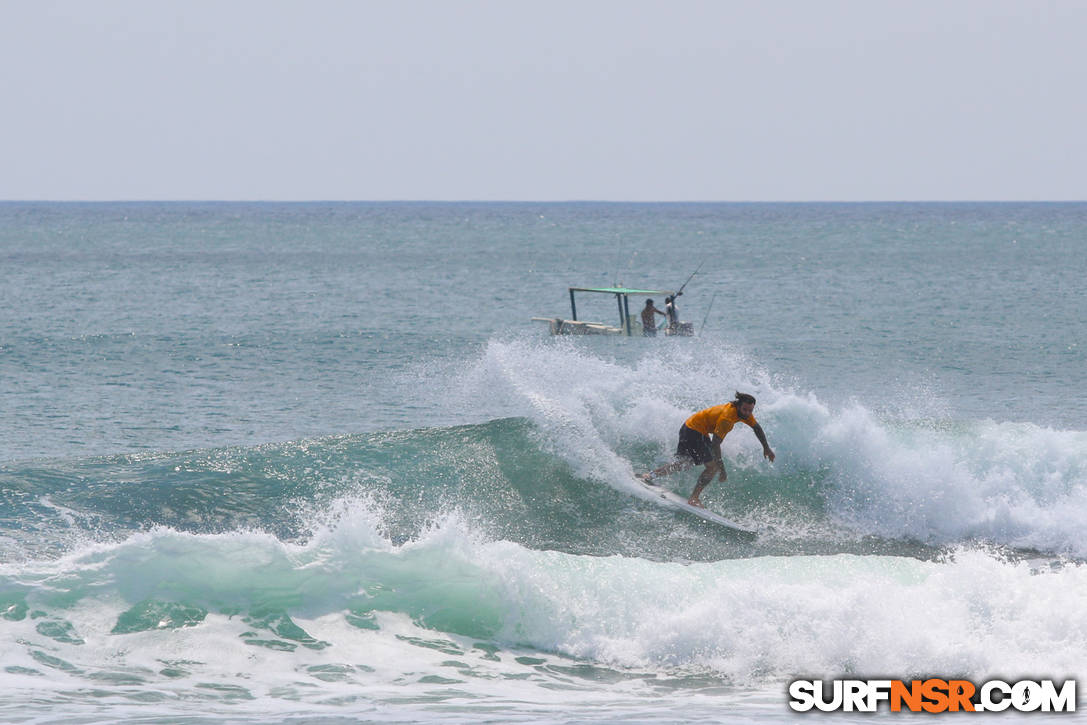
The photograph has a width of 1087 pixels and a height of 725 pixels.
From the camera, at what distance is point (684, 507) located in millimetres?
14820

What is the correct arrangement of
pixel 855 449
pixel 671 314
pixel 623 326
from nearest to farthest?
pixel 855 449, pixel 671 314, pixel 623 326

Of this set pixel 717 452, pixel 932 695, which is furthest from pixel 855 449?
pixel 932 695

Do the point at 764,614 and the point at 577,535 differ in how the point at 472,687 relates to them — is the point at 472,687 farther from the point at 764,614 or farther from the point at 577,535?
the point at 577,535

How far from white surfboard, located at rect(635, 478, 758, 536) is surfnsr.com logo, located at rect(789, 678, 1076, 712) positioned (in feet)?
14.3

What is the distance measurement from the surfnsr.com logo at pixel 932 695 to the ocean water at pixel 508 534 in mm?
175

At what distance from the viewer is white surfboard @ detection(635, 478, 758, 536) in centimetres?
1451

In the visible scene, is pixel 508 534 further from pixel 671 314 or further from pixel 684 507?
pixel 671 314

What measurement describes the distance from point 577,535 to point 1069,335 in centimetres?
2585

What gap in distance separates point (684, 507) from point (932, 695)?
523 centimetres

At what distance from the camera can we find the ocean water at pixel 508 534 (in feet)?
33.3

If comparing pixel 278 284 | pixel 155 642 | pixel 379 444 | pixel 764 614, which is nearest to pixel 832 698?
pixel 764 614

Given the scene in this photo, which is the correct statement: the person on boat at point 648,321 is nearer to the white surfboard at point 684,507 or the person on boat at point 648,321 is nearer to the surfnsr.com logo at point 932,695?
the white surfboard at point 684,507

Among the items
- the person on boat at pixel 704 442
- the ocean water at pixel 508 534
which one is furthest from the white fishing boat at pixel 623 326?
the person on boat at pixel 704 442

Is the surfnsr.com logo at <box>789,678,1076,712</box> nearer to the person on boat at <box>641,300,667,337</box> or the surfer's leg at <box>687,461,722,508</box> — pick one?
the surfer's leg at <box>687,461,722,508</box>
